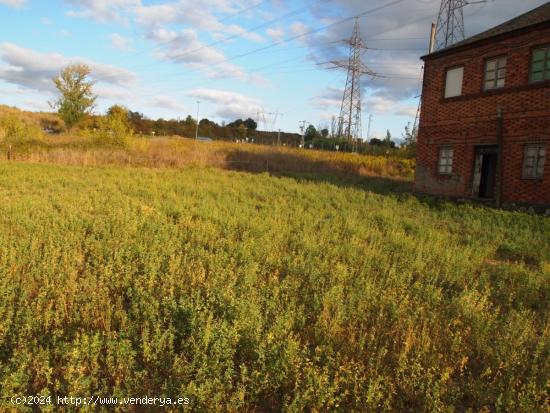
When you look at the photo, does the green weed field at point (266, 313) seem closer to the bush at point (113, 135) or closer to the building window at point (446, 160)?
the building window at point (446, 160)

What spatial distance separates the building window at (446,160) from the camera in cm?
1639

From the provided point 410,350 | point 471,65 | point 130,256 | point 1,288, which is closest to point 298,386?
point 410,350

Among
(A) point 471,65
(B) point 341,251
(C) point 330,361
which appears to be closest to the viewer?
(C) point 330,361

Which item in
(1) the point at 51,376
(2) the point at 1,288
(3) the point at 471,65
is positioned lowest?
(1) the point at 51,376

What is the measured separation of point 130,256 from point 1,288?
6.20ft

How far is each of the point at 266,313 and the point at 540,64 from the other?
13.7m

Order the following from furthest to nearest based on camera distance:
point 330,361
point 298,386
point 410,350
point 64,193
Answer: point 64,193 → point 410,350 → point 330,361 → point 298,386

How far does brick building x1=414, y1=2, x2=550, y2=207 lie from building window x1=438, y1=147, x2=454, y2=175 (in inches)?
1.6

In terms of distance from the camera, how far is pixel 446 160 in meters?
16.6

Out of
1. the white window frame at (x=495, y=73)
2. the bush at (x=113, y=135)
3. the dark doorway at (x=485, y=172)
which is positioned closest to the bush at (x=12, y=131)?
the bush at (x=113, y=135)

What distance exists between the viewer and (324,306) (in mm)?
4754

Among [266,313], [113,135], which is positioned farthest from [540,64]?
[113,135]

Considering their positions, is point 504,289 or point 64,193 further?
point 64,193

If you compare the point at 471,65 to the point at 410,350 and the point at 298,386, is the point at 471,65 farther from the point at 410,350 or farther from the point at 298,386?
the point at 298,386
